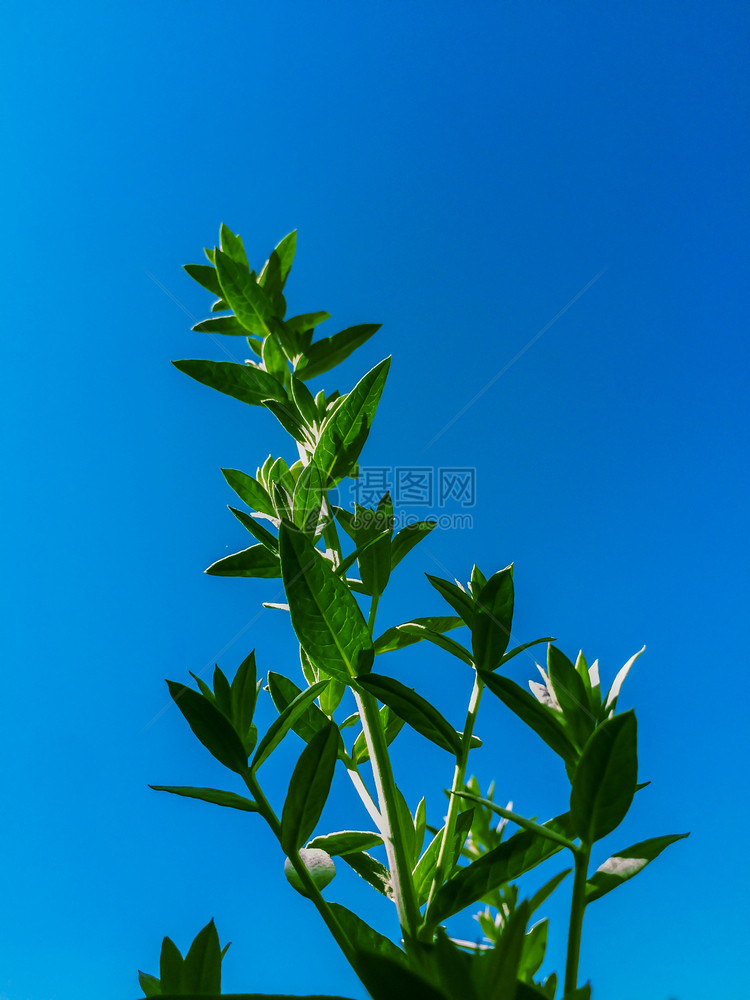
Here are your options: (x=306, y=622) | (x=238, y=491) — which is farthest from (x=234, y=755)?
(x=238, y=491)

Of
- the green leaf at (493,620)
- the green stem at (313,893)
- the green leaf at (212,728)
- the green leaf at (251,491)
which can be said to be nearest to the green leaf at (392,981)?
the green stem at (313,893)

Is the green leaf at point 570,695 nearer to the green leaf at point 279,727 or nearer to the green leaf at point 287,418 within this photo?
the green leaf at point 279,727

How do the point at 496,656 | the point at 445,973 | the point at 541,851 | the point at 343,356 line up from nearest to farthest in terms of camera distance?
the point at 445,973 → the point at 541,851 → the point at 496,656 → the point at 343,356

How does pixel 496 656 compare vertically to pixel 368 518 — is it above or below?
below

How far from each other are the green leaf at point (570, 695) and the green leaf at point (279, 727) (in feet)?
0.79

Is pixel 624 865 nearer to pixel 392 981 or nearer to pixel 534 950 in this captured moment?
pixel 392 981

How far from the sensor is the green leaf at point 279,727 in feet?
1.99

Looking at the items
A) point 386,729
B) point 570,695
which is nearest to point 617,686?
point 570,695

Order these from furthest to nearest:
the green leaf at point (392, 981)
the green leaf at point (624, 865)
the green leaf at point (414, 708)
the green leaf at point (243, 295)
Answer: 1. the green leaf at point (243, 295)
2. the green leaf at point (414, 708)
3. the green leaf at point (624, 865)
4. the green leaf at point (392, 981)

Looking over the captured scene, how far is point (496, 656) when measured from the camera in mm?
707

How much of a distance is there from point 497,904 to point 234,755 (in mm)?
691

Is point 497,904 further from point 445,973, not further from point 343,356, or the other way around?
point 343,356

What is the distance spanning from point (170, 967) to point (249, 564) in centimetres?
44

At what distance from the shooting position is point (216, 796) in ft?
1.95
